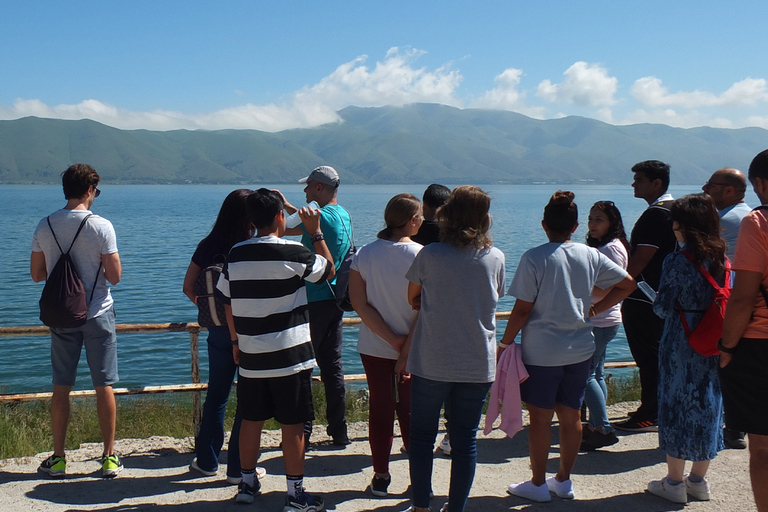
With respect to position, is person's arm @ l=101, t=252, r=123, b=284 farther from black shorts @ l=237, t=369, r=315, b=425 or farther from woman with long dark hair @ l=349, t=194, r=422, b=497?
woman with long dark hair @ l=349, t=194, r=422, b=497

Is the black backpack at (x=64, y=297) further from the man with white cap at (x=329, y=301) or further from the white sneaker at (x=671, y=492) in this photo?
the white sneaker at (x=671, y=492)

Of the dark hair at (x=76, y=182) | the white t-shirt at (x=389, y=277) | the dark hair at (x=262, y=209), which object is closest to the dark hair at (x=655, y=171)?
the white t-shirt at (x=389, y=277)

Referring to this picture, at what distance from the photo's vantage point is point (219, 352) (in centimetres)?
429

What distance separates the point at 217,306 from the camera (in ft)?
13.5

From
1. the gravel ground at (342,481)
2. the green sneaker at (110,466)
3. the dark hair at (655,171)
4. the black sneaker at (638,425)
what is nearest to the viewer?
the gravel ground at (342,481)

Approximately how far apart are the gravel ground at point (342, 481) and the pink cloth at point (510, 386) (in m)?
0.55

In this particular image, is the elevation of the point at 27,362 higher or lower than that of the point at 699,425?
lower

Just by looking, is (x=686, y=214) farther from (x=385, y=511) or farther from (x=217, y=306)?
(x=217, y=306)

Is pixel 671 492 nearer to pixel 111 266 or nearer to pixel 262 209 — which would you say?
pixel 262 209

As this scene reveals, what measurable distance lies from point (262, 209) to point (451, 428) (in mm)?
1670

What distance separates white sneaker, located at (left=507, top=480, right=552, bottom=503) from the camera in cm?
406

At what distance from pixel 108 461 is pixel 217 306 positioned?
138cm

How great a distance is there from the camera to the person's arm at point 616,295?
160 inches

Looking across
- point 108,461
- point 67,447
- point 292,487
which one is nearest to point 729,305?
point 292,487
